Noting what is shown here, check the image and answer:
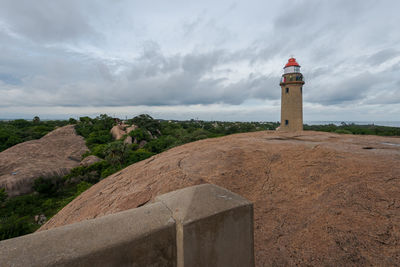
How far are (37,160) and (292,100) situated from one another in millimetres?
34340

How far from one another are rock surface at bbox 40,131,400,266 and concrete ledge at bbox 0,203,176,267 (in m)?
1.84

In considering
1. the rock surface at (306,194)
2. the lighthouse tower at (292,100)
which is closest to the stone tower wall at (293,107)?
the lighthouse tower at (292,100)

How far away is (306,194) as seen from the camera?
3764mm

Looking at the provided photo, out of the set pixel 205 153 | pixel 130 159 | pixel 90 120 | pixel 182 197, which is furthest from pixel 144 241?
pixel 90 120

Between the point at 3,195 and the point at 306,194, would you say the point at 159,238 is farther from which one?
the point at 3,195

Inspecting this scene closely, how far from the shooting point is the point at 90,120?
55156mm

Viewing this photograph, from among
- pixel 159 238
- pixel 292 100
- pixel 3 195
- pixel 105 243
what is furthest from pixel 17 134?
pixel 159 238

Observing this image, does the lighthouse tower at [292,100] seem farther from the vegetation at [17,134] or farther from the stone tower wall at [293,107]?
the vegetation at [17,134]

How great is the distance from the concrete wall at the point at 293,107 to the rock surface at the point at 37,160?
29.0 meters

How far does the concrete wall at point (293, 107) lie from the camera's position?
19.9 meters

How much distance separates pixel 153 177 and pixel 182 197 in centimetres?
330

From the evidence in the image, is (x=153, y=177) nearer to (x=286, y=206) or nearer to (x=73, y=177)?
(x=286, y=206)

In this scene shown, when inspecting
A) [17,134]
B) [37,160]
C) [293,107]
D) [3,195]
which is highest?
[293,107]

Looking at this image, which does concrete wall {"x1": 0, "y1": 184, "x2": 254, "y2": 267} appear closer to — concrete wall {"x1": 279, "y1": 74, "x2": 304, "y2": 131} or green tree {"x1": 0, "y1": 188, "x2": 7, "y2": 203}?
concrete wall {"x1": 279, "y1": 74, "x2": 304, "y2": 131}
